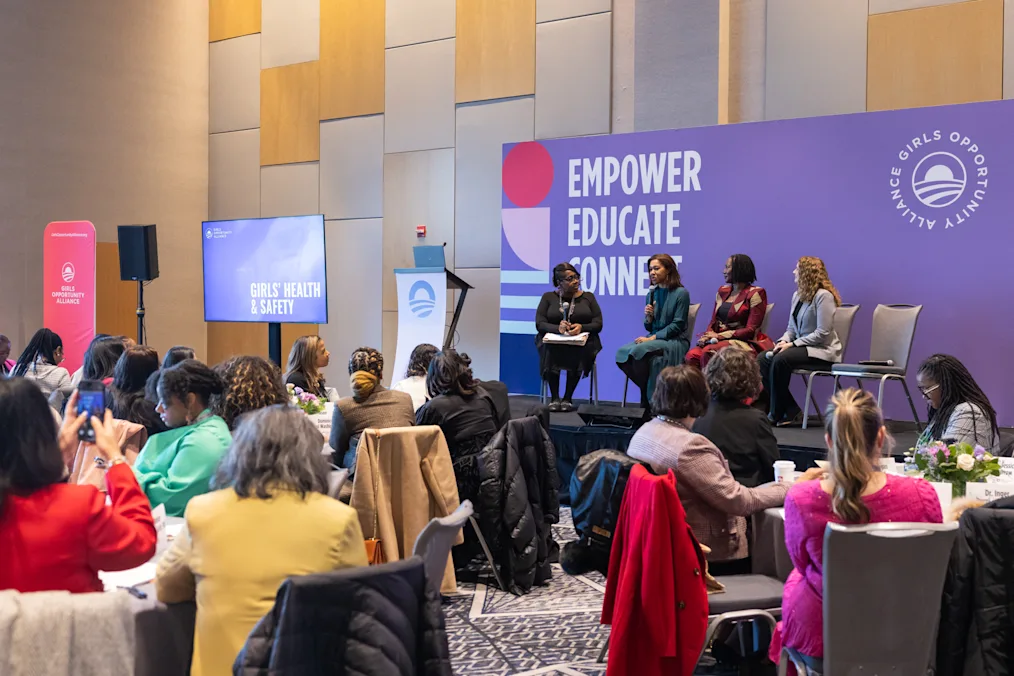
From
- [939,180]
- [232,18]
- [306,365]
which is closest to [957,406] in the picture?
[939,180]

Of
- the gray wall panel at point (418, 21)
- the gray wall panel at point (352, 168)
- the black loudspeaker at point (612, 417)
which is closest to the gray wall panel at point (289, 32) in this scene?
the gray wall panel at point (352, 168)

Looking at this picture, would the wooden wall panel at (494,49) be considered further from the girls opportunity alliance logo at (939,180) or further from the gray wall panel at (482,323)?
A: the girls opportunity alliance logo at (939,180)

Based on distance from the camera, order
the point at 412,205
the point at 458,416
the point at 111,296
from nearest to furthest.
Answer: the point at 458,416
the point at 412,205
the point at 111,296

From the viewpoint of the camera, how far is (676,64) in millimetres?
8250

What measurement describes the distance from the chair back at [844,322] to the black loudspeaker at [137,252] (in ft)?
21.0

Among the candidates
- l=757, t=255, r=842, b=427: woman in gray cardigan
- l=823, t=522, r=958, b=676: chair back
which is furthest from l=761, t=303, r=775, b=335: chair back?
l=823, t=522, r=958, b=676: chair back

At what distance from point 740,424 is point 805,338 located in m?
2.87

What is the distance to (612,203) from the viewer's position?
302 inches

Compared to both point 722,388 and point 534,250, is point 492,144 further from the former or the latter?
point 722,388

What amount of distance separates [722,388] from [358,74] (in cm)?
781

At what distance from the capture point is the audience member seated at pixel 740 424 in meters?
3.62

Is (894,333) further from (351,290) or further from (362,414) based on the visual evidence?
(351,290)

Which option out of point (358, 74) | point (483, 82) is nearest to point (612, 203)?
point (483, 82)

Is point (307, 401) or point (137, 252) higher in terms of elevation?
point (137, 252)
